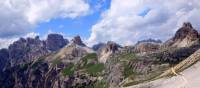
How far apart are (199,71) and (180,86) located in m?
13.4

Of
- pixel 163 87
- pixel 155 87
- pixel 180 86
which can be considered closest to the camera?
pixel 180 86

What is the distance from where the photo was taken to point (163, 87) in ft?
381

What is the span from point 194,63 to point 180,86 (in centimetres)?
2507

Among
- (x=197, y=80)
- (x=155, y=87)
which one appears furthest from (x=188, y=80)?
(x=155, y=87)

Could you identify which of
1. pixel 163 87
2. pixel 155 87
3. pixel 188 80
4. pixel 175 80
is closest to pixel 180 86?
pixel 188 80

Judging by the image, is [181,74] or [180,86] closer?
[180,86]

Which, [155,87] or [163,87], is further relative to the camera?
[155,87]

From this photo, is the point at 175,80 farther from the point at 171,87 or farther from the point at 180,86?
the point at 180,86

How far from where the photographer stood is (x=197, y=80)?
324 feet

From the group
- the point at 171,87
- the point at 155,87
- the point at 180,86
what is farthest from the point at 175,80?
the point at 155,87

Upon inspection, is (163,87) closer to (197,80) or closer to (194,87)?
(197,80)

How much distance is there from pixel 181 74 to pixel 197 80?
677 cm

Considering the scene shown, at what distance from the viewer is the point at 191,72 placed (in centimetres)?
10712

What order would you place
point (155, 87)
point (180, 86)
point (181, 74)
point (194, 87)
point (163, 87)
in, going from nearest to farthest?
point (194, 87), point (180, 86), point (181, 74), point (163, 87), point (155, 87)
